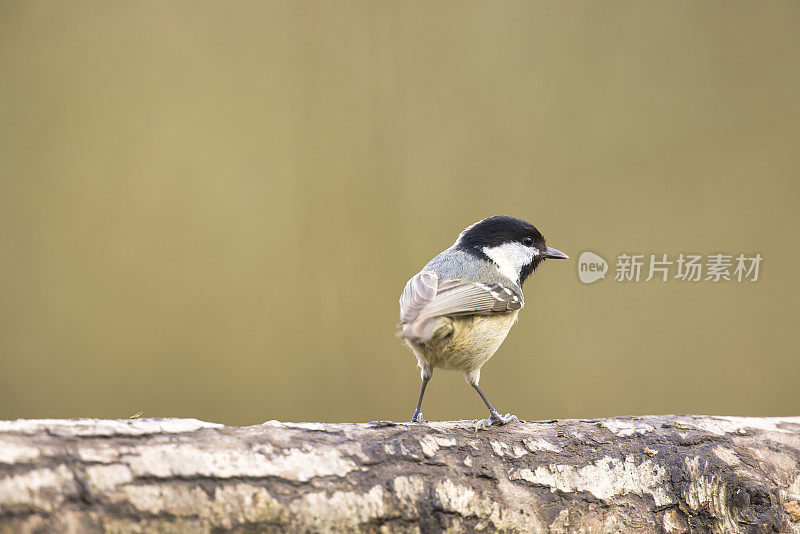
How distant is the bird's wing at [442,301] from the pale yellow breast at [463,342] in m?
0.02

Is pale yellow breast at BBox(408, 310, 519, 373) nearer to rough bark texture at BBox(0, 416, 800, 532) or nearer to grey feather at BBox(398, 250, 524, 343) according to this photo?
grey feather at BBox(398, 250, 524, 343)

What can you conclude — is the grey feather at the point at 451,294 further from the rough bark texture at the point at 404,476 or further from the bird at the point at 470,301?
the rough bark texture at the point at 404,476

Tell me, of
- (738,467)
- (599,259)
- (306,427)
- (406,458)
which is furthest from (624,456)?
(599,259)

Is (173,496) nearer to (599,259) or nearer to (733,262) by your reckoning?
(599,259)

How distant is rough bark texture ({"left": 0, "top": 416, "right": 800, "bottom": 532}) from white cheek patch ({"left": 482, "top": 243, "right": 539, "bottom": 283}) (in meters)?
0.47

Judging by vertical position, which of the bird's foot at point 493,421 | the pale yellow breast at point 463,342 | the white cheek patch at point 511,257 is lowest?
the bird's foot at point 493,421

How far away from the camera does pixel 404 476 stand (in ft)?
3.41

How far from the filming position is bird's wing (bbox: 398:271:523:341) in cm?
137

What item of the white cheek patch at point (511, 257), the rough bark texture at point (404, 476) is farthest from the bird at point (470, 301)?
the rough bark texture at point (404, 476)

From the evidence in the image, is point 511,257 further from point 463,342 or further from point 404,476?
point 404,476

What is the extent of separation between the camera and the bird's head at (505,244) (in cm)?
169

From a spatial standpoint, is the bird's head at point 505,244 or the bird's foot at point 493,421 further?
the bird's head at point 505,244

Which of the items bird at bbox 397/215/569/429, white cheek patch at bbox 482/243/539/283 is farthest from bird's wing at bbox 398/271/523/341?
white cheek patch at bbox 482/243/539/283

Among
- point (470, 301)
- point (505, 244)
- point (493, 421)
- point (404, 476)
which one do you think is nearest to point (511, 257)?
point (505, 244)
